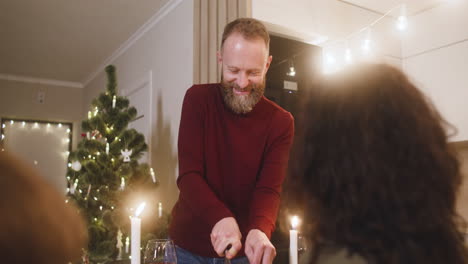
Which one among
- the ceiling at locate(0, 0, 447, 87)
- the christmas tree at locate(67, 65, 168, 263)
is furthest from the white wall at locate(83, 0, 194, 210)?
the christmas tree at locate(67, 65, 168, 263)

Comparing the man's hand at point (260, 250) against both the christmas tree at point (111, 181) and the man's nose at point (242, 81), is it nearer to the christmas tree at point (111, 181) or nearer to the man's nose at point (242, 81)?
the man's nose at point (242, 81)

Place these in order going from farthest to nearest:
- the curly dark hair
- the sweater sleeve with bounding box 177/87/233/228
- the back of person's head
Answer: the sweater sleeve with bounding box 177/87/233/228
the curly dark hair
the back of person's head

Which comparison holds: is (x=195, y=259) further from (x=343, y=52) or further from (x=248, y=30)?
(x=343, y=52)

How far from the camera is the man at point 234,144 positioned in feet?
4.76

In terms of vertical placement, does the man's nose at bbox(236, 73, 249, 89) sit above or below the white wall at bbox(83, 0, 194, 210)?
below

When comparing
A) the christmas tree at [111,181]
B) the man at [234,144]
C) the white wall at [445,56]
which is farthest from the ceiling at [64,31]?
the man at [234,144]

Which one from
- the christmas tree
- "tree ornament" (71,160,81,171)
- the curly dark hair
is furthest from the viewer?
"tree ornament" (71,160,81,171)

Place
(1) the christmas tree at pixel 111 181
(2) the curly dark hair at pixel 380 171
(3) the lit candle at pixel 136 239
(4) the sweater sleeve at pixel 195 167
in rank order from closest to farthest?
(2) the curly dark hair at pixel 380 171, (3) the lit candle at pixel 136 239, (4) the sweater sleeve at pixel 195 167, (1) the christmas tree at pixel 111 181

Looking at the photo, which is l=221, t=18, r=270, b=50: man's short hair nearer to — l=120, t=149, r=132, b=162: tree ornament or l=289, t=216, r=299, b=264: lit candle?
l=289, t=216, r=299, b=264: lit candle

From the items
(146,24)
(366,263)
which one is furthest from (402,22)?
(366,263)

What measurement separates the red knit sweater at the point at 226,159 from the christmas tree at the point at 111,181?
1184mm

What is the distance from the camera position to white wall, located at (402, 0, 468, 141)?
296cm

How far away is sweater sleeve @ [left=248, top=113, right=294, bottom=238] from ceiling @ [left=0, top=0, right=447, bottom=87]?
2.03 m

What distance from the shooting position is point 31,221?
359 millimetres
